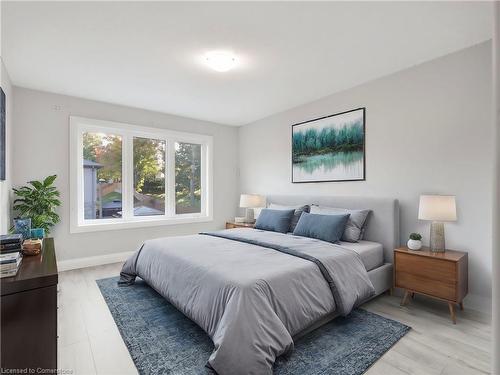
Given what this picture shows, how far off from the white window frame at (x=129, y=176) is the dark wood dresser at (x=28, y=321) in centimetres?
310

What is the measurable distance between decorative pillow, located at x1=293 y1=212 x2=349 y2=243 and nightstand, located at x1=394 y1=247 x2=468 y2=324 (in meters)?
0.61

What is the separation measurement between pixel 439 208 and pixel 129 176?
14.1 feet

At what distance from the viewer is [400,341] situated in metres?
2.19

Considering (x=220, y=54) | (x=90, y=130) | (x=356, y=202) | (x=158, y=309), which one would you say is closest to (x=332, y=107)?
(x=356, y=202)

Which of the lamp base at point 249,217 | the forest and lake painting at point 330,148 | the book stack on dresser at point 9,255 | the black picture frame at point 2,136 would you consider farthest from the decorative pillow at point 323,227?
the black picture frame at point 2,136

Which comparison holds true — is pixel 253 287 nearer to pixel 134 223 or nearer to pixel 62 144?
pixel 134 223

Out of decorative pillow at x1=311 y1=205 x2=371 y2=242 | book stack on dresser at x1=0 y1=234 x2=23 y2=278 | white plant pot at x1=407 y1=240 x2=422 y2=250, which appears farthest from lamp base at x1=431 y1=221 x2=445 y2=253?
book stack on dresser at x1=0 y1=234 x2=23 y2=278

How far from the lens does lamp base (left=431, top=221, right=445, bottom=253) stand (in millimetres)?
2744

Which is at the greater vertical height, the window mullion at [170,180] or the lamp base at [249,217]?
the window mullion at [170,180]

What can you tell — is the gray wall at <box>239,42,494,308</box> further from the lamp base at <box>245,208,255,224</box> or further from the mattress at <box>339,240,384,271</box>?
the lamp base at <box>245,208,255,224</box>

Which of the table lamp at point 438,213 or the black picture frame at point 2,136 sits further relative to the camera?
the black picture frame at point 2,136

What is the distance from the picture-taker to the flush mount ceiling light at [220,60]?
2800 millimetres

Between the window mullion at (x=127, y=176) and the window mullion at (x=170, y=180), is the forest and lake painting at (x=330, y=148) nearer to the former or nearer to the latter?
the window mullion at (x=170, y=180)

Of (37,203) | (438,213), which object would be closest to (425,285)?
(438,213)
